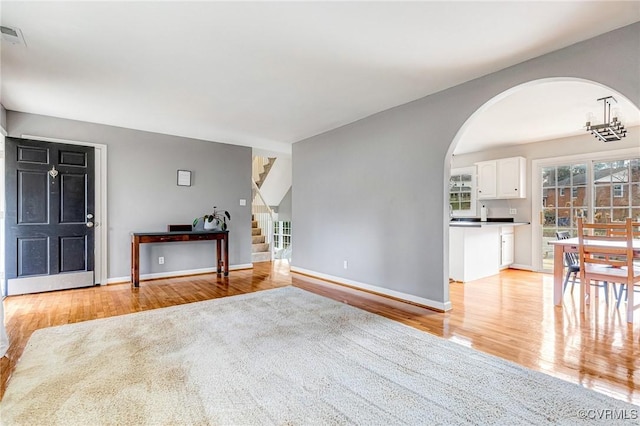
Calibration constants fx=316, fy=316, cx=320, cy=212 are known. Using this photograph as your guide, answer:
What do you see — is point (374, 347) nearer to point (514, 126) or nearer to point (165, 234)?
point (165, 234)

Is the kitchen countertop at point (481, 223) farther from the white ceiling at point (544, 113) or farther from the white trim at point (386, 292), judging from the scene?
the white trim at point (386, 292)

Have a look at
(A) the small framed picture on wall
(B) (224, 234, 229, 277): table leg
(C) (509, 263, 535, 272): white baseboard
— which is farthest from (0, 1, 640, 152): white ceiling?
(C) (509, 263, 535, 272): white baseboard

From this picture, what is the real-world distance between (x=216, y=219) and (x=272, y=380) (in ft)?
12.6

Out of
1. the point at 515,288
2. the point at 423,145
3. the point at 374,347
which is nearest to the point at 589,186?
the point at 515,288

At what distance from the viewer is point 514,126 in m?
4.70

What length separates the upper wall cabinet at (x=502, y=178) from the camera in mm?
5805

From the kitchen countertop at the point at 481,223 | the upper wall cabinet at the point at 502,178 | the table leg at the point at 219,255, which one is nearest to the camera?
the kitchen countertop at the point at 481,223

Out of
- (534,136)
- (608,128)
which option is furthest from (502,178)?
(608,128)

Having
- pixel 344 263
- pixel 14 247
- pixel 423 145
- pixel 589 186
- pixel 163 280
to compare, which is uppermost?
pixel 423 145

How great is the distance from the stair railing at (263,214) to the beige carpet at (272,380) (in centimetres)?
426

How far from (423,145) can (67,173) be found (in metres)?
4.72

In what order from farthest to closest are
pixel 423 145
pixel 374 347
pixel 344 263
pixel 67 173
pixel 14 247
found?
pixel 344 263 < pixel 67 173 < pixel 14 247 < pixel 423 145 < pixel 374 347

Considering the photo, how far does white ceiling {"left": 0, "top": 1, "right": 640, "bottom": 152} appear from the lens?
2.06 metres

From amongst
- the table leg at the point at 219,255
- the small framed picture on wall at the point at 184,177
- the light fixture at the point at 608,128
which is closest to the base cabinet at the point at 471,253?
the light fixture at the point at 608,128
